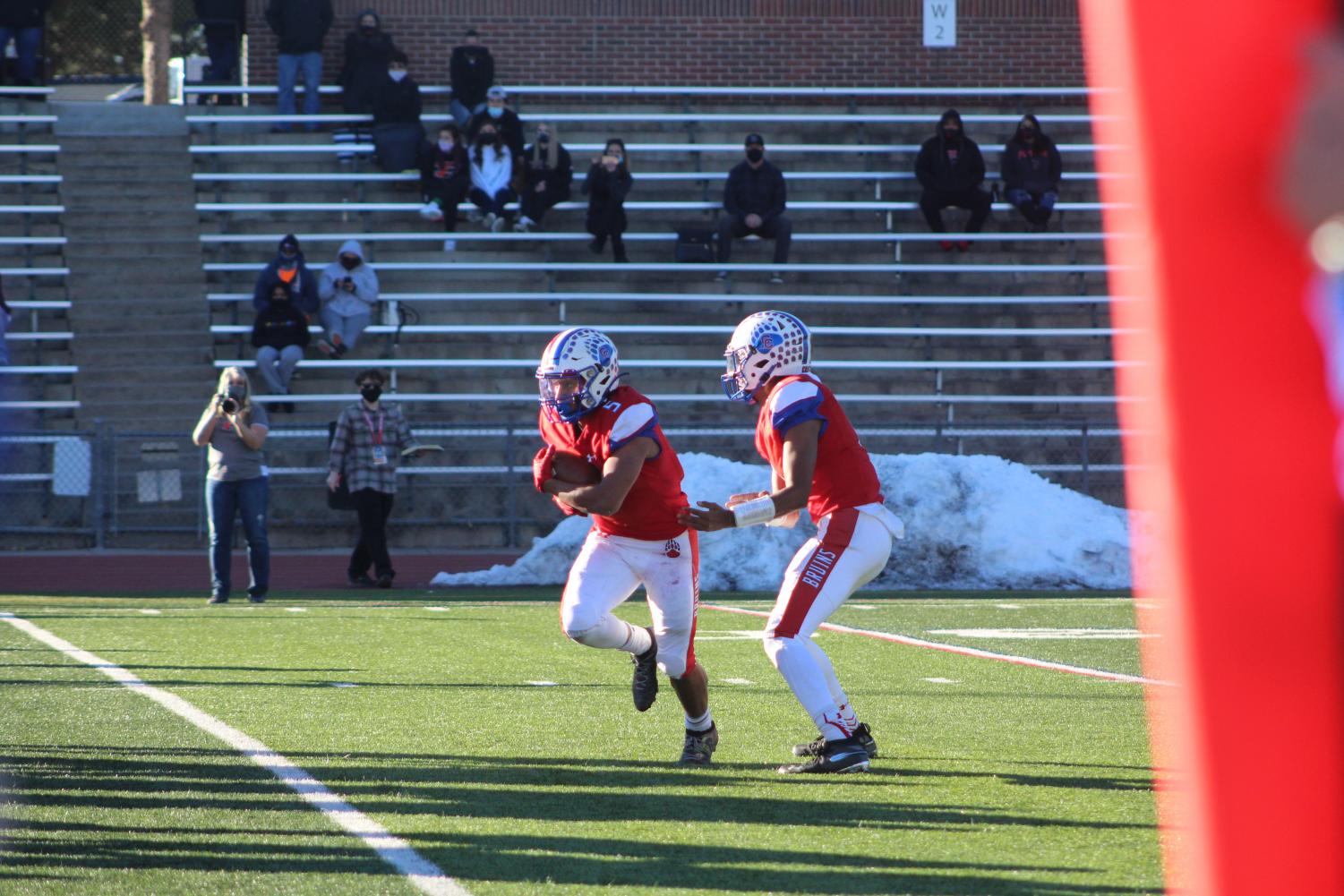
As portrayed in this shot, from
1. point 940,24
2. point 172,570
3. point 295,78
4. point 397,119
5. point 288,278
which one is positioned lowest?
point 172,570

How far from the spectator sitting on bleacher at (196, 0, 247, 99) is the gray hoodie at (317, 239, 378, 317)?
586 centimetres

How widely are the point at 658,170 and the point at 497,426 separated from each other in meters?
5.99

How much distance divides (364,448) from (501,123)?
754 centimetres

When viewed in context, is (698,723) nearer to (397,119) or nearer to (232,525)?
(232,525)

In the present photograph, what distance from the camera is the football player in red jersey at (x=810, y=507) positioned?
6.08 m

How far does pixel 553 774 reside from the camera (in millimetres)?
6066

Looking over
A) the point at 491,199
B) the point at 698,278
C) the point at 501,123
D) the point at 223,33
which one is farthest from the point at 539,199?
the point at 223,33

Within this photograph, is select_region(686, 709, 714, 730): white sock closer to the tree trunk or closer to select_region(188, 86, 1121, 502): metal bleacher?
select_region(188, 86, 1121, 502): metal bleacher

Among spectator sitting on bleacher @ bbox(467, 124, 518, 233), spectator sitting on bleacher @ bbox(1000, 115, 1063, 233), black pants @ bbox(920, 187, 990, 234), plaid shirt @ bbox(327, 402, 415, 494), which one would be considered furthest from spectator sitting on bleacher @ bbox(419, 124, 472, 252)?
spectator sitting on bleacher @ bbox(1000, 115, 1063, 233)

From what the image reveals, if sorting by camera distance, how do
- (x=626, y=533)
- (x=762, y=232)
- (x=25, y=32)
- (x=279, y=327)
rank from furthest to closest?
1. (x=25, y=32)
2. (x=762, y=232)
3. (x=279, y=327)
4. (x=626, y=533)

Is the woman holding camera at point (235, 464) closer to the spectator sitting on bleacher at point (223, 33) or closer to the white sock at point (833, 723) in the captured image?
the white sock at point (833, 723)

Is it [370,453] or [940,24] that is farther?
[940,24]

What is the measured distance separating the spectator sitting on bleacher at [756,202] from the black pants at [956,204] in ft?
6.70

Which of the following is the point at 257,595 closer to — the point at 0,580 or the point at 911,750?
the point at 0,580
